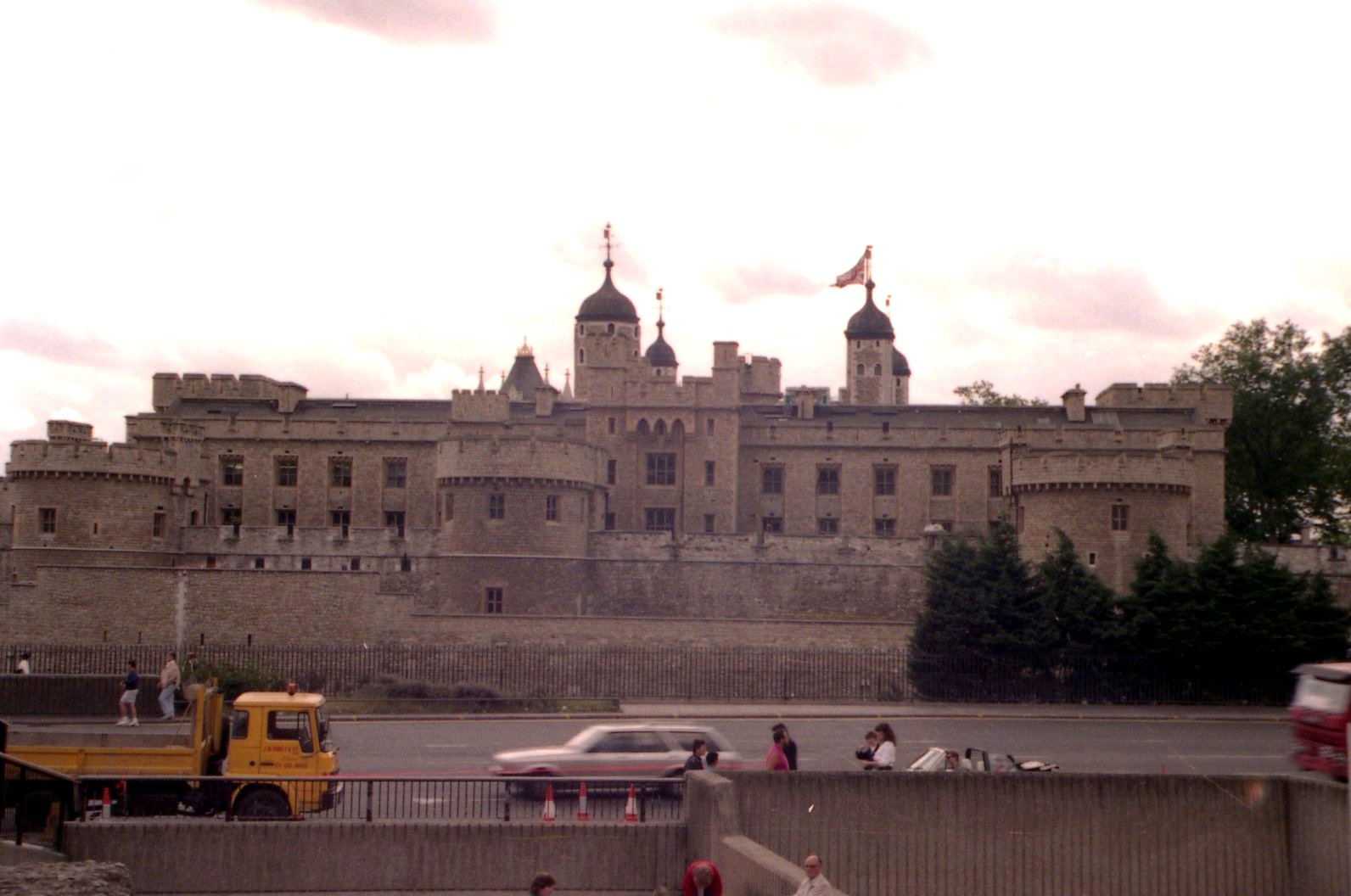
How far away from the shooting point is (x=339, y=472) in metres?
64.0

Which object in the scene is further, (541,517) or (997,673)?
(541,517)

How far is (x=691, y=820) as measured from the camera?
63.3 feet

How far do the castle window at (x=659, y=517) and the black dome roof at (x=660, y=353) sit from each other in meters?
39.9

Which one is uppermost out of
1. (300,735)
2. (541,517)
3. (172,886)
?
(541,517)

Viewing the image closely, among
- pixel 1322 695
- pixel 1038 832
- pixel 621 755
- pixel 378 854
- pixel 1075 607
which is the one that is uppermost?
pixel 1075 607

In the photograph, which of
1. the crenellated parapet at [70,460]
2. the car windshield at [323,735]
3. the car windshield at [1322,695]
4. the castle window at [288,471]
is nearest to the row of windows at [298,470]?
the castle window at [288,471]

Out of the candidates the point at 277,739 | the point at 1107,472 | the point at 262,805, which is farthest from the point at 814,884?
the point at 1107,472

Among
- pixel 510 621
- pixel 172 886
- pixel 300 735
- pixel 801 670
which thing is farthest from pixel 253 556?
pixel 172 886

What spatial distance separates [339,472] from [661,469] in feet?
42.9

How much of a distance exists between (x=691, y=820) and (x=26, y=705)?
17.3 metres

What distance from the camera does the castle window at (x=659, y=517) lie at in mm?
62062

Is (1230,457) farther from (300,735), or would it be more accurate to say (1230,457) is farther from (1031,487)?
(300,735)

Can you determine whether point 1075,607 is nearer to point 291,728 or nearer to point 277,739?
point 291,728

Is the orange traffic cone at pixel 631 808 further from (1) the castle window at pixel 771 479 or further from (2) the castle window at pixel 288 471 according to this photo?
(2) the castle window at pixel 288 471
